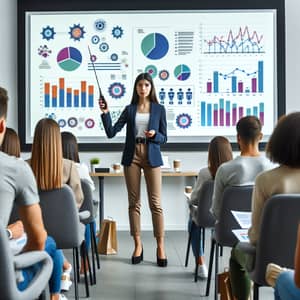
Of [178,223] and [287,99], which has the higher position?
[287,99]

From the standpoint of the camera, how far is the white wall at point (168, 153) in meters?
5.14

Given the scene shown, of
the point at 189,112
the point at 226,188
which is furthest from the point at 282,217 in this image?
the point at 189,112

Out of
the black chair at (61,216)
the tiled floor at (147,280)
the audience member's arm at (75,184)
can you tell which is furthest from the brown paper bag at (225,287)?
the audience member's arm at (75,184)

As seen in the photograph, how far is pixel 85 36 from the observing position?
204 inches

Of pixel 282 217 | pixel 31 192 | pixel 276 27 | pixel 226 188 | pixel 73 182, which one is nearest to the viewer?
pixel 31 192

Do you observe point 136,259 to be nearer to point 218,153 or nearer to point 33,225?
point 218,153

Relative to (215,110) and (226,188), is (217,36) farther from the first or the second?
(226,188)

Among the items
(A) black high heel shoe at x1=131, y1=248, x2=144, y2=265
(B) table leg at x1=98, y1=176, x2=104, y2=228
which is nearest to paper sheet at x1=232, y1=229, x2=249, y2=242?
(A) black high heel shoe at x1=131, y1=248, x2=144, y2=265

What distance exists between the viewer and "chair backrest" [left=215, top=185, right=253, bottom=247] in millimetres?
2506

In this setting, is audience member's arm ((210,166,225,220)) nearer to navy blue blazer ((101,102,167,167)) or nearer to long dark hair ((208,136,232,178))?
long dark hair ((208,136,232,178))

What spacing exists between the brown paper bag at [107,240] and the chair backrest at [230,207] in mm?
1675

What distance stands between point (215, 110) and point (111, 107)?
114cm

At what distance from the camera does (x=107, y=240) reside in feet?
13.7

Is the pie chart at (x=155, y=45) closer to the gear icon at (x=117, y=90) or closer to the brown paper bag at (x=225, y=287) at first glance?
the gear icon at (x=117, y=90)
